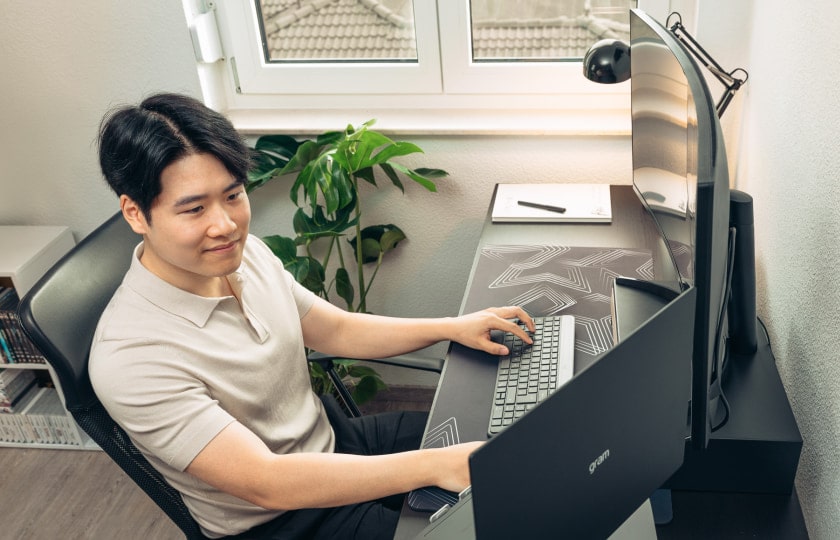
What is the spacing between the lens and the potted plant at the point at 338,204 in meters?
2.09

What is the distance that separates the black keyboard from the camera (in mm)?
1292

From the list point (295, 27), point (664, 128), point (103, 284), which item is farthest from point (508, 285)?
point (295, 27)

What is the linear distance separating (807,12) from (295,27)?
1.46 meters

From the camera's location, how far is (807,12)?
132cm

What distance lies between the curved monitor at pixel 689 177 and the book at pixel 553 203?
345 millimetres

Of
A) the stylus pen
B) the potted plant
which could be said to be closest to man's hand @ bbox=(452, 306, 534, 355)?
the stylus pen

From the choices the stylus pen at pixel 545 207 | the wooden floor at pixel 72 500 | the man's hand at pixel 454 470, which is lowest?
the wooden floor at pixel 72 500

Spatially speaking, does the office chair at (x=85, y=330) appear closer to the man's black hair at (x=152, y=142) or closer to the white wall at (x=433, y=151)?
the man's black hair at (x=152, y=142)

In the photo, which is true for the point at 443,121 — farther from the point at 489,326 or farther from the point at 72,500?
the point at 72,500

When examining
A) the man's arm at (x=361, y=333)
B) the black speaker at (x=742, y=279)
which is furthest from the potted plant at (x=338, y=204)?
the black speaker at (x=742, y=279)

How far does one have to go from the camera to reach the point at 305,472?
4.09ft

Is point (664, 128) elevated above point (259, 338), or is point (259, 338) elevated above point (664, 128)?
point (664, 128)

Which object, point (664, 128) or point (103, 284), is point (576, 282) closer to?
point (664, 128)

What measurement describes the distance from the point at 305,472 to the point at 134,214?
49 cm
